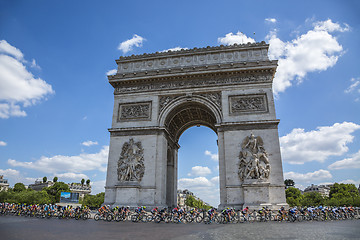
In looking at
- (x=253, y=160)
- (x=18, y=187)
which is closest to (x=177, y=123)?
(x=253, y=160)

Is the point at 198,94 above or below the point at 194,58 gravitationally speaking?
below

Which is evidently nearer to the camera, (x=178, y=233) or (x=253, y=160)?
(x=178, y=233)

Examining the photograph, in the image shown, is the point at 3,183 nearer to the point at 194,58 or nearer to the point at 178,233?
→ the point at 194,58

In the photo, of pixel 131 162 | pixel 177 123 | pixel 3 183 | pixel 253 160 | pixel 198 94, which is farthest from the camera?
pixel 3 183

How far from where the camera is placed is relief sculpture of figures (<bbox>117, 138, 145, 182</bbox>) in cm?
2230

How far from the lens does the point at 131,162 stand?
22656 mm

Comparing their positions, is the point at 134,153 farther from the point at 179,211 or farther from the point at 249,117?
the point at 249,117

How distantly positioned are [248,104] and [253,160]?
5.30 metres

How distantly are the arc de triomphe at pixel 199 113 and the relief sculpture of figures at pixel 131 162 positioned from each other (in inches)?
3.4

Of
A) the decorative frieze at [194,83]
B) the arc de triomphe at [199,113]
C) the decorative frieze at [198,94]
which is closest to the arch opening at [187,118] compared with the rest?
the arc de triomphe at [199,113]

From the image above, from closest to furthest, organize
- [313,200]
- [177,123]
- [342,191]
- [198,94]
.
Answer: [198,94] → [177,123] → [342,191] → [313,200]

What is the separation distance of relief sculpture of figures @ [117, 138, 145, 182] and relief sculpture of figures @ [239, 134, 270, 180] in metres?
8.86

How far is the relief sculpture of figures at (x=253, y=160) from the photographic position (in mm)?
20188

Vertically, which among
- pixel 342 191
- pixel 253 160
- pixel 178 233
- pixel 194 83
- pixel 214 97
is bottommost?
pixel 178 233
